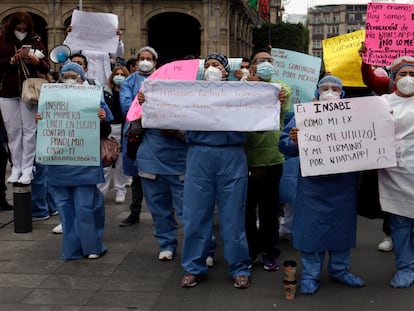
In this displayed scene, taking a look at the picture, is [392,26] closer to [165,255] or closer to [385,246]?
[385,246]

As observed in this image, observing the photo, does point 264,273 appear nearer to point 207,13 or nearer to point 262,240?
point 262,240

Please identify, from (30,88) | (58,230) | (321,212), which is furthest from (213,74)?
(58,230)

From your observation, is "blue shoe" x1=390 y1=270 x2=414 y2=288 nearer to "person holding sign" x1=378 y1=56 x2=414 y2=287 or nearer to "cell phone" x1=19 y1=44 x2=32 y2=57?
"person holding sign" x1=378 y1=56 x2=414 y2=287

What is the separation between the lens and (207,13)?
112 ft

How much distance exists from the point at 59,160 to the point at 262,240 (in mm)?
1890

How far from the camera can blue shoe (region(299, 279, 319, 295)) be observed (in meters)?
4.43

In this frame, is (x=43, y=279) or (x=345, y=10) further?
(x=345, y=10)

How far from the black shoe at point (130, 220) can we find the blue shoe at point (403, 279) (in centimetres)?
304

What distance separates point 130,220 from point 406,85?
3436 mm

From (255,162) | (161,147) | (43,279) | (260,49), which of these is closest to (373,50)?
(260,49)

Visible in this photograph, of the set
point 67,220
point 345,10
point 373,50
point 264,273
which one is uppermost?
point 345,10

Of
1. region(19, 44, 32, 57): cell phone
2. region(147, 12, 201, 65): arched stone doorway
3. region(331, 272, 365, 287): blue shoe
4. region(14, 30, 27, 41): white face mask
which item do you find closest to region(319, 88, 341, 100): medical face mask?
region(331, 272, 365, 287): blue shoe

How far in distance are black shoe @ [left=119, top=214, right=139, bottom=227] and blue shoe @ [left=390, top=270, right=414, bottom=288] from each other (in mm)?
3044

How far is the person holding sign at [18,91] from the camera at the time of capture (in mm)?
6441
